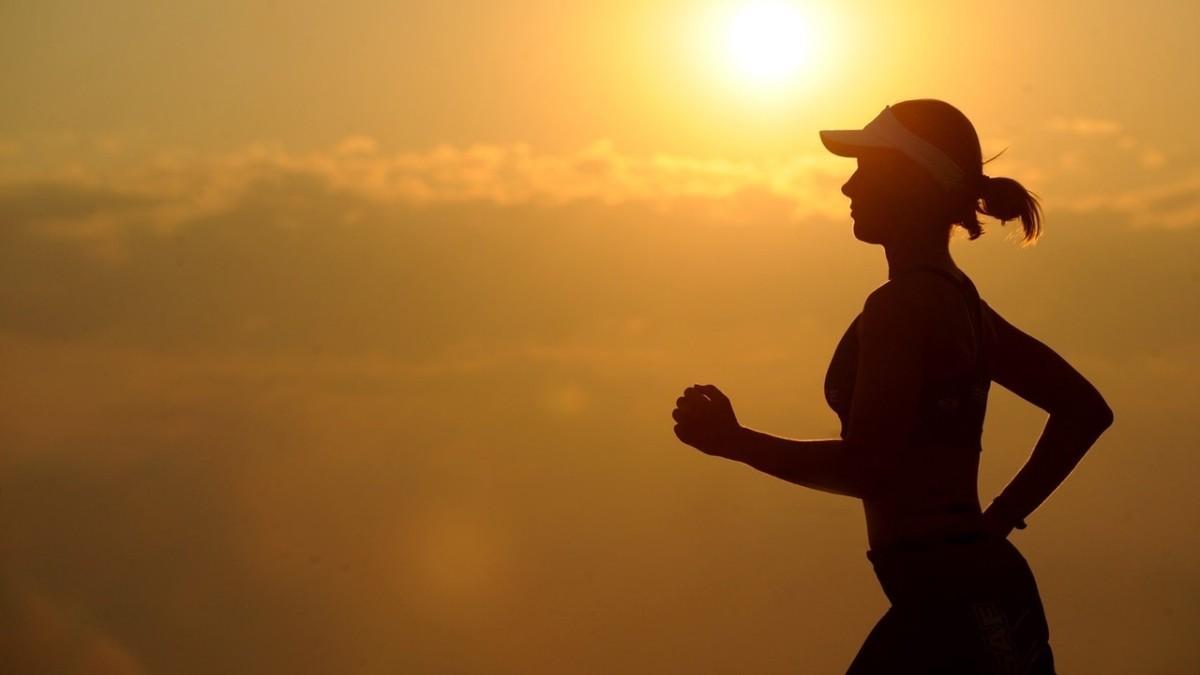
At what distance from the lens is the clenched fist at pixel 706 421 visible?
14.4 feet

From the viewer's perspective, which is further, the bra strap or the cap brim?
the cap brim

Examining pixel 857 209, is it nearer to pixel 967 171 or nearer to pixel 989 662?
Answer: pixel 967 171

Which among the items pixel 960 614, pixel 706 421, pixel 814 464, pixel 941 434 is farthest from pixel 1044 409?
pixel 706 421

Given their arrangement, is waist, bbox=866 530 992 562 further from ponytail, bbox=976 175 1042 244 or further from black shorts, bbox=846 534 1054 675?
ponytail, bbox=976 175 1042 244

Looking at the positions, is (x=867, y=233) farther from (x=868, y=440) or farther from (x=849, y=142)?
(x=868, y=440)

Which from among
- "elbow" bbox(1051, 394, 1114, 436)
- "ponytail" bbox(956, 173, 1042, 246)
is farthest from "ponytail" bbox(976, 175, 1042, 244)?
"elbow" bbox(1051, 394, 1114, 436)

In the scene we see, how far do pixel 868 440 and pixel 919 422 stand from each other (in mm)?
181

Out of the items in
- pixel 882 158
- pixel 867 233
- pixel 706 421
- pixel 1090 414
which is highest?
pixel 882 158

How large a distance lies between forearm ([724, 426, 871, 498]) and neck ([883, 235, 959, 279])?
56 cm

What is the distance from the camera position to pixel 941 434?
14.7 ft

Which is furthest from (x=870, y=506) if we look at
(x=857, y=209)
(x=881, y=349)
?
(x=857, y=209)

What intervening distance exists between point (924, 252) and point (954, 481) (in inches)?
23.1

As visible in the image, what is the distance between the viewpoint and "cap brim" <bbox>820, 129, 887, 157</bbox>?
4797mm

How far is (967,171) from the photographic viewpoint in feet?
15.7
